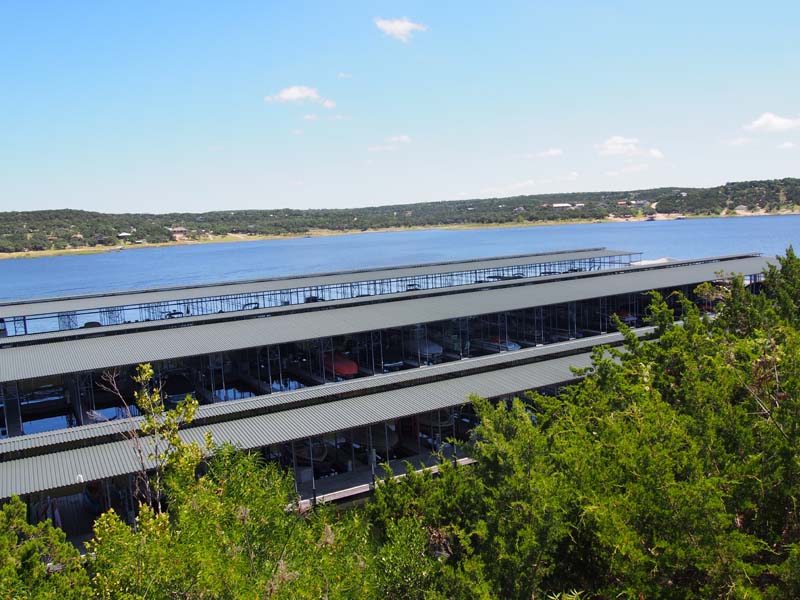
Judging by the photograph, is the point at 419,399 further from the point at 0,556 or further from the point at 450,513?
the point at 0,556

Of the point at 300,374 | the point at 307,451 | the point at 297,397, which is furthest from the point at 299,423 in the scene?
the point at 300,374

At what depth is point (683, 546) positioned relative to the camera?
43.9 feet

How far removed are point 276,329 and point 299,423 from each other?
461 inches

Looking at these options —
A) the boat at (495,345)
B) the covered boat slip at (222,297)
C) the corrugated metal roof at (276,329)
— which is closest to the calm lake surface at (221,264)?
the covered boat slip at (222,297)

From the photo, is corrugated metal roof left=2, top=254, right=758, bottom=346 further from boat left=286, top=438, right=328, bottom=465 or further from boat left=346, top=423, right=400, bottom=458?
boat left=346, top=423, right=400, bottom=458

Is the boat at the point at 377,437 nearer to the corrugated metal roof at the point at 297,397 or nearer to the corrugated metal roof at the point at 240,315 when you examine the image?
the corrugated metal roof at the point at 297,397

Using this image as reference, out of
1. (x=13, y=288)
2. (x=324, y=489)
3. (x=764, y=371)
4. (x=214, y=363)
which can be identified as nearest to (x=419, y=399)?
(x=324, y=489)

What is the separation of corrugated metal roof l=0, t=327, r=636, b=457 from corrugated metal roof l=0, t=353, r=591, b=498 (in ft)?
1.47

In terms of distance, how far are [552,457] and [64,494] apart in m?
21.5

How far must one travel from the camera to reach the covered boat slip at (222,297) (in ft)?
172

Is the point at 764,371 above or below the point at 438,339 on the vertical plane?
above

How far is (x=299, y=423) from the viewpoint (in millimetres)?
27219

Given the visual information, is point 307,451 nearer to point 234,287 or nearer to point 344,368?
point 344,368

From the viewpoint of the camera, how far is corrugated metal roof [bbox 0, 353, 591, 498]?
898 inches
